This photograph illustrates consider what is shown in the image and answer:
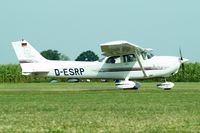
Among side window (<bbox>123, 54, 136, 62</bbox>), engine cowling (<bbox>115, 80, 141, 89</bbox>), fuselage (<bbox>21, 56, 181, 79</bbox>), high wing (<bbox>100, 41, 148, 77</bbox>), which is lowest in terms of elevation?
engine cowling (<bbox>115, 80, 141, 89</bbox>)

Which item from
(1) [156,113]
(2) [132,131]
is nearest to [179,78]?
(1) [156,113]

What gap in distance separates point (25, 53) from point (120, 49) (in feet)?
22.5

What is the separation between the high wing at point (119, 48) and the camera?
1375 inches

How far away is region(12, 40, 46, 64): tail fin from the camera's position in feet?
126

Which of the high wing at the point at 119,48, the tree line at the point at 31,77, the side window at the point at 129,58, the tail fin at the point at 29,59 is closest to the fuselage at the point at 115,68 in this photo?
the side window at the point at 129,58

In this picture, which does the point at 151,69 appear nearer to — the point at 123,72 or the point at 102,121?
the point at 123,72

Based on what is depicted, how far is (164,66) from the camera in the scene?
3644 cm

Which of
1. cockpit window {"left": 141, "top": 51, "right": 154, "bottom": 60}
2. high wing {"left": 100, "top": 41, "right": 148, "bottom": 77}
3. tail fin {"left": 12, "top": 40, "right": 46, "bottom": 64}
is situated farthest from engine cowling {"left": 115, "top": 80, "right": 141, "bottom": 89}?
tail fin {"left": 12, "top": 40, "right": 46, "bottom": 64}

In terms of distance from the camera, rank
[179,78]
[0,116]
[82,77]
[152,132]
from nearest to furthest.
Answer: [152,132] → [0,116] → [82,77] → [179,78]

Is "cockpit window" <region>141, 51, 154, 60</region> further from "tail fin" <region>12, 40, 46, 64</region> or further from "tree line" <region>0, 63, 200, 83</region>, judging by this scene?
"tree line" <region>0, 63, 200, 83</region>

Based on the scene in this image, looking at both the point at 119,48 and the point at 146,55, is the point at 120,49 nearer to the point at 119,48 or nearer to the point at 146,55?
the point at 119,48

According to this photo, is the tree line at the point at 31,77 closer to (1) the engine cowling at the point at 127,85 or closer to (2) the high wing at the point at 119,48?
(2) the high wing at the point at 119,48

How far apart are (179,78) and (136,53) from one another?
33165 mm

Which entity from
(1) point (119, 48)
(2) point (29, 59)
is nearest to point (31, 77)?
(2) point (29, 59)
